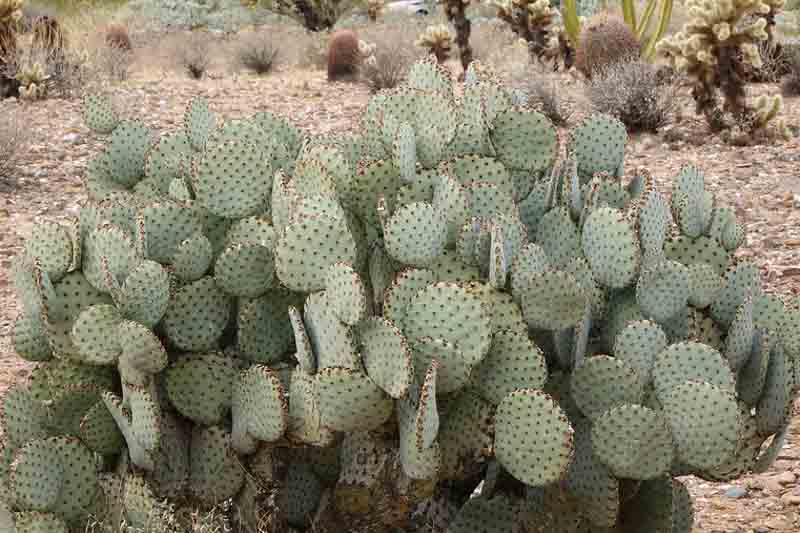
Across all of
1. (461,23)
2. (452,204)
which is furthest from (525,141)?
(461,23)

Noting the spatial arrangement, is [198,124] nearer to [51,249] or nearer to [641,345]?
[51,249]

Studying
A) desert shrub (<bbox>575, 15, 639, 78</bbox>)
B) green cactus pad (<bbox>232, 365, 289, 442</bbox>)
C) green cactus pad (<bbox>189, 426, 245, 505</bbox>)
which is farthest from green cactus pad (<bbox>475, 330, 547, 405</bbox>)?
desert shrub (<bbox>575, 15, 639, 78</bbox>)

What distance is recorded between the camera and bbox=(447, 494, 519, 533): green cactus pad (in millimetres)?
3436

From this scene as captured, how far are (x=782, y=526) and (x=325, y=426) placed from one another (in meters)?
1.99

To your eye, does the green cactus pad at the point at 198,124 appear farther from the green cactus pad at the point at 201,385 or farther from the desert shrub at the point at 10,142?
the desert shrub at the point at 10,142

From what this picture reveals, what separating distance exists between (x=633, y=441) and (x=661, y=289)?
0.48m

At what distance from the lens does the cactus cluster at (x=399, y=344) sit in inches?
123

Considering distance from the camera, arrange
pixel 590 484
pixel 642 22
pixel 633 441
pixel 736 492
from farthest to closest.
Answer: pixel 642 22 < pixel 736 492 < pixel 590 484 < pixel 633 441

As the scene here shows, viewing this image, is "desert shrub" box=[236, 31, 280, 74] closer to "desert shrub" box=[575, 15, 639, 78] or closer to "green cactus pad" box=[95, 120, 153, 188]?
"desert shrub" box=[575, 15, 639, 78]

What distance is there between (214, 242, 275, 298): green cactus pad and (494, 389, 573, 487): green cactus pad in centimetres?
78

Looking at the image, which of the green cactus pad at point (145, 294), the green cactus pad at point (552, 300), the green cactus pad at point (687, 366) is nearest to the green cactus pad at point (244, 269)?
the green cactus pad at point (145, 294)

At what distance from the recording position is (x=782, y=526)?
4.30 metres

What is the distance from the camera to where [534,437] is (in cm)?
308

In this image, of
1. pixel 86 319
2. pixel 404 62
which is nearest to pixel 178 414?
pixel 86 319
